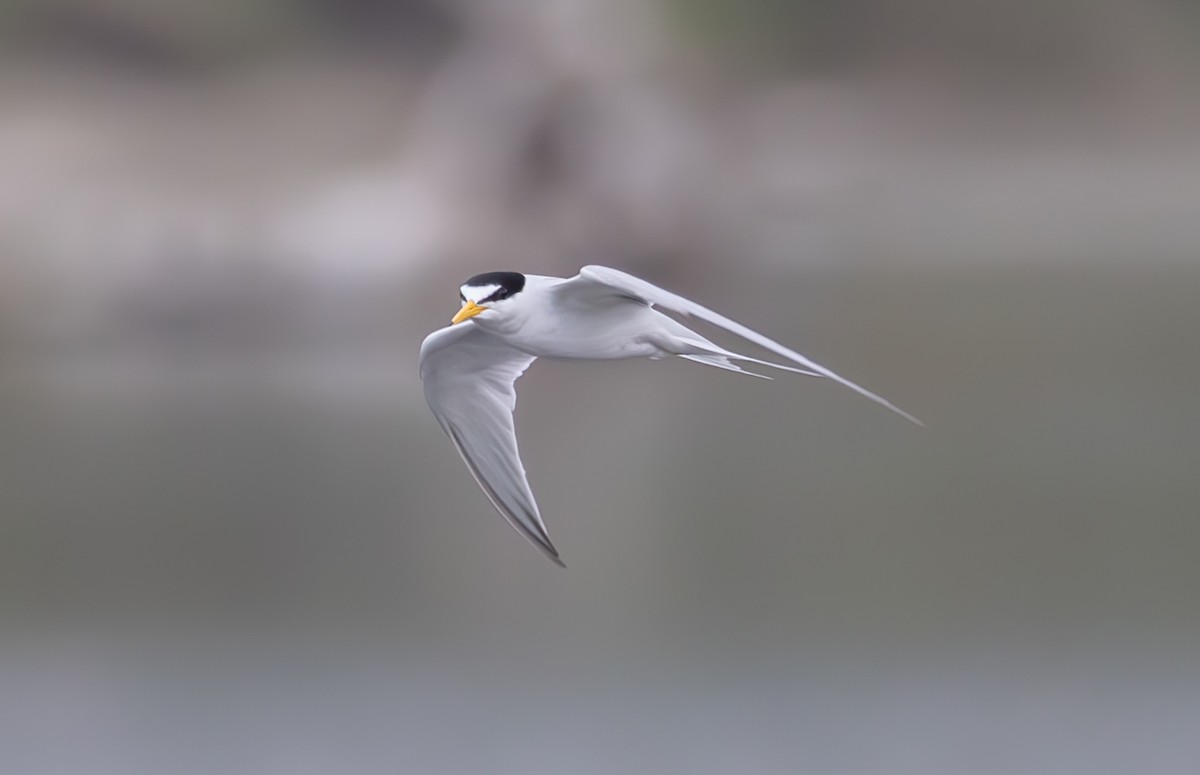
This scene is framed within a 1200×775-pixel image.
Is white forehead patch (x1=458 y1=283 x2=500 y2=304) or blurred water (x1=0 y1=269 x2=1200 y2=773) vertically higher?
white forehead patch (x1=458 y1=283 x2=500 y2=304)

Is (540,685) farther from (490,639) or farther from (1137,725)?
(1137,725)

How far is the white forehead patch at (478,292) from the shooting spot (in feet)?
16.1

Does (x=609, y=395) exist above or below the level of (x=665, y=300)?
below

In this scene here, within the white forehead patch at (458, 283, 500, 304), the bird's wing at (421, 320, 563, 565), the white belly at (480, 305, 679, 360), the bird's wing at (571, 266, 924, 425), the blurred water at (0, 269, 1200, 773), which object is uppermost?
the bird's wing at (571, 266, 924, 425)

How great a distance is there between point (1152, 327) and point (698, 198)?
5.17 m

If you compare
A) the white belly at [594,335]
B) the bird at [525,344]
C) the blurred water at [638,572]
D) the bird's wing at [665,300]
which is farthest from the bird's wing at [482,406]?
the blurred water at [638,572]

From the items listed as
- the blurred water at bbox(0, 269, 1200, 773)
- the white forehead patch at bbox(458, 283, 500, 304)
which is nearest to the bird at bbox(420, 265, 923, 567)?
the white forehead patch at bbox(458, 283, 500, 304)

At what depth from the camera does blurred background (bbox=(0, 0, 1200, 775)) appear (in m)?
9.87

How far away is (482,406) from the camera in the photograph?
18.6ft

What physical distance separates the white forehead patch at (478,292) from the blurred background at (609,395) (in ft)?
13.8

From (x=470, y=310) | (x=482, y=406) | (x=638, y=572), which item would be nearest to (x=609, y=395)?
(x=638, y=572)

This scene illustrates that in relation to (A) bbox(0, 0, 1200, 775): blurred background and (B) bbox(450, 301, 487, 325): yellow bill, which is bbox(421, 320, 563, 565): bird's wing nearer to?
(B) bbox(450, 301, 487, 325): yellow bill

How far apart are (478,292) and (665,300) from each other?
2.40 ft

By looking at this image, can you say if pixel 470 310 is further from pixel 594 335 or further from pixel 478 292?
pixel 594 335
